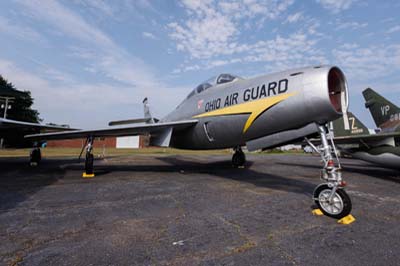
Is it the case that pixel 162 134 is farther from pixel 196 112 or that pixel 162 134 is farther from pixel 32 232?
pixel 32 232

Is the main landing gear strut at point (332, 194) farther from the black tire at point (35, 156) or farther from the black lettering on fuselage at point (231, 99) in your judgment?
the black tire at point (35, 156)

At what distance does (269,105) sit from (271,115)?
0.65 ft

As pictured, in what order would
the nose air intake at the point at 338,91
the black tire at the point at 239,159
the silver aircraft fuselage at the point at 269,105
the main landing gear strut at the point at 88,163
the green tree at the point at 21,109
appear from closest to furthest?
the silver aircraft fuselage at the point at 269,105 → the nose air intake at the point at 338,91 → the main landing gear strut at the point at 88,163 → the black tire at the point at 239,159 → the green tree at the point at 21,109

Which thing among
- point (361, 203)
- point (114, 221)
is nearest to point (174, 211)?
point (114, 221)

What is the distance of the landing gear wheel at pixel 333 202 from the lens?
2.98m

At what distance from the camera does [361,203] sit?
13.0ft

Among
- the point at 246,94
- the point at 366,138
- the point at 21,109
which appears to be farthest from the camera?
Answer: the point at 21,109

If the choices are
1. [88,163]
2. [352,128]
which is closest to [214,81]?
[88,163]

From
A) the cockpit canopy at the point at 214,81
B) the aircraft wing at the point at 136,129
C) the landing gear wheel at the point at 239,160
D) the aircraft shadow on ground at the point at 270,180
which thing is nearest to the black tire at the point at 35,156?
the aircraft wing at the point at 136,129

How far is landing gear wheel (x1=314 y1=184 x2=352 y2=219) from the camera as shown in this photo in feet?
9.78

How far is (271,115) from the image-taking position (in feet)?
13.3

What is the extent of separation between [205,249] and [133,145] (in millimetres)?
45892

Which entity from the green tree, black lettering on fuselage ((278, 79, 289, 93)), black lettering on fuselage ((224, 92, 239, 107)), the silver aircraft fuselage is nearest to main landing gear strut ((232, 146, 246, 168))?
the silver aircraft fuselage

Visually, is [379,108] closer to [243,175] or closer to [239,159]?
[239,159]
